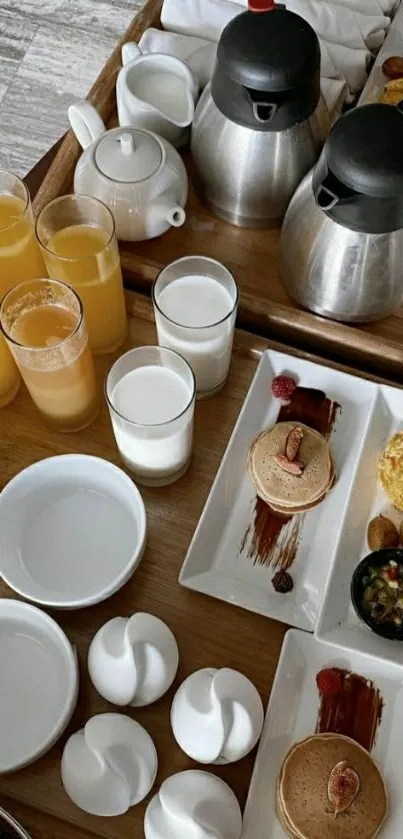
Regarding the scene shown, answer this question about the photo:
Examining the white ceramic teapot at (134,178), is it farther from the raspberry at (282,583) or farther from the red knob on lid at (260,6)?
the raspberry at (282,583)

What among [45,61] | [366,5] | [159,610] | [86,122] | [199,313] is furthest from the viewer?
[45,61]

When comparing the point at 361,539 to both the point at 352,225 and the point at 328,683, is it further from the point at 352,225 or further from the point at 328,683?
the point at 352,225

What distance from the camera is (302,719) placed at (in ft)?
2.98

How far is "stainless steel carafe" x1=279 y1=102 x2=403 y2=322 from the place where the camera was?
35.8 inches

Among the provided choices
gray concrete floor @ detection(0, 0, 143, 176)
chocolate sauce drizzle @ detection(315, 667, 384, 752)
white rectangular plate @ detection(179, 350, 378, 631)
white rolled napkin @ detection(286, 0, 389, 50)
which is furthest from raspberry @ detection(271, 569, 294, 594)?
gray concrete floor @ detection(0, 0, 143, 176)

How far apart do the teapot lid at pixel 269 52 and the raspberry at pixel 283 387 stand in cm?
35

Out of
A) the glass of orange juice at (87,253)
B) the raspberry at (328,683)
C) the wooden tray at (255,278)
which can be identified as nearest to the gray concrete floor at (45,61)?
the wooden tray at (255,278)

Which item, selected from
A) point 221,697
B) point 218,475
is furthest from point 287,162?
point 221,697

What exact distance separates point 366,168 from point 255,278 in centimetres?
29

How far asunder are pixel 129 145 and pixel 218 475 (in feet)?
1.49

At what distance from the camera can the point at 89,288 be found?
1029 millimetres

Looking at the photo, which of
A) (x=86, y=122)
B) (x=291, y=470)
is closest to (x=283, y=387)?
(x=291, y=470)

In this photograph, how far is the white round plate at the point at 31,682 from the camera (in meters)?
0.85

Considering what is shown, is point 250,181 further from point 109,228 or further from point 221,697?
point 221,697
